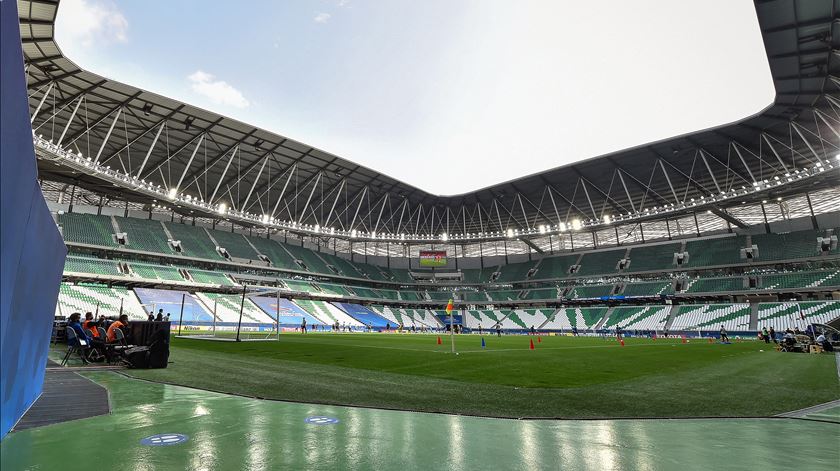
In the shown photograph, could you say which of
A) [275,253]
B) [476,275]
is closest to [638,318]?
[476,275]

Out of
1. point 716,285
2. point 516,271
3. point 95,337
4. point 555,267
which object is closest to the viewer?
point 95,337

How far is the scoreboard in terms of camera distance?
72688 millimetres

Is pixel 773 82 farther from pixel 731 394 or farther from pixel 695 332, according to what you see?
pixel 731 394

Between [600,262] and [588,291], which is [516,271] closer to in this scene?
[600,262]

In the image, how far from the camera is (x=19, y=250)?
301cm

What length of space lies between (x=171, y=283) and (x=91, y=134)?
16749 millimetres

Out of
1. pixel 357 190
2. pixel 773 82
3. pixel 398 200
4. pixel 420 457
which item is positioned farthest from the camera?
pixel 398 200

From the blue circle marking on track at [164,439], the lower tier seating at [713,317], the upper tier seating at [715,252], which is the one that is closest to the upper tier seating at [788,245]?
the upper tier seating at [715,252]

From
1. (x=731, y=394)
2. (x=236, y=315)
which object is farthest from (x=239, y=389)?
(x=236, y=315)

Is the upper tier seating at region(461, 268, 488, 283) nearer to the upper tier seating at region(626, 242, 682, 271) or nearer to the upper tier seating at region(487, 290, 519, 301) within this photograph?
the upper tier seating at region(487, 290, 519, 301)

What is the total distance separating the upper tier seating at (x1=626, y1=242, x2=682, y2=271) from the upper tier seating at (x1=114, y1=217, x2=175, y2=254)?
63.1 metres

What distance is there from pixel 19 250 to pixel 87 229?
52090 mm

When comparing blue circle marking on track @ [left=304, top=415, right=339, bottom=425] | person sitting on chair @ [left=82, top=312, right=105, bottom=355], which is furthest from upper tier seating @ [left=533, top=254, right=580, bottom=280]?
blue circle marking on track @ [left=304, top=415, right=339, bottom=425]

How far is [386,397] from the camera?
247 inches
